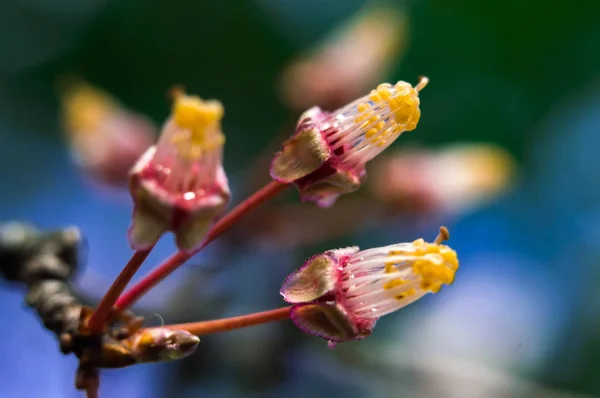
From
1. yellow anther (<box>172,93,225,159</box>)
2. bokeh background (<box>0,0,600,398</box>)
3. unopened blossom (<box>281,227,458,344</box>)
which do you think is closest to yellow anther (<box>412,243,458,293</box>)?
unopened blossom (<box>281,227,458,344</box>)

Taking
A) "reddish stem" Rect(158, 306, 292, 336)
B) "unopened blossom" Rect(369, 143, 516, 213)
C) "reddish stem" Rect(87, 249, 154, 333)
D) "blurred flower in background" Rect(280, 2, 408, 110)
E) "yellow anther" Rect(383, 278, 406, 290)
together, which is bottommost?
"reddish stem" Rect(158, 306, 292, 336)

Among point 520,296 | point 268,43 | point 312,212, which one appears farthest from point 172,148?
point 268,43

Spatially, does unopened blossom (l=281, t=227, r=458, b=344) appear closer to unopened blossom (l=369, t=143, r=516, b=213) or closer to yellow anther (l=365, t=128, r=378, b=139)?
yellow anther (l=365, t=128, r=378, b=139)

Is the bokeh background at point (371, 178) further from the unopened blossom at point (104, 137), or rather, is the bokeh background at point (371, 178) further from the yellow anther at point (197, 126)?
the yellow anther at point (197, 126)

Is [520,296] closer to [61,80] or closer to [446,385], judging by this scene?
[446,385]

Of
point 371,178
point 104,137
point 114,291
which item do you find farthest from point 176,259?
point 371,178

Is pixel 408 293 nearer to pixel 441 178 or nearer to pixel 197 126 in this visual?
pixel 197 126

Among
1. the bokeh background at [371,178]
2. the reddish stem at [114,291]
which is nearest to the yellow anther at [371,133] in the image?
the reddish stem at [114,291]

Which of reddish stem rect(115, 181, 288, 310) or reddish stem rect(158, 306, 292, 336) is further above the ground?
reddish stem rect(115, 181, 288, 310)
